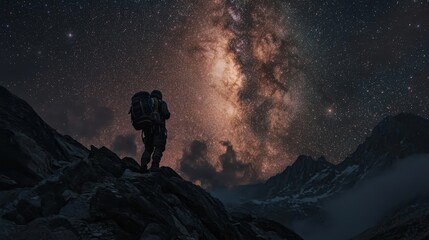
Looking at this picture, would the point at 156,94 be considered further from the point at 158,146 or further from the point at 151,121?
the point at 158,146

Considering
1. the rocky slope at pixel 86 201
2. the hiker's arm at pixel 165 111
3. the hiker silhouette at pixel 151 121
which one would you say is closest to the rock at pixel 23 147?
the rocky slope at pixel 86 201

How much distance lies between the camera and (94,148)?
778 inches

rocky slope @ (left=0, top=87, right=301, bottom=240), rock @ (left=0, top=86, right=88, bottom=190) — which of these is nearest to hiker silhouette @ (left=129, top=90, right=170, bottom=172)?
rocky slope @ (left=0, top=87, right=301, bottom=240)

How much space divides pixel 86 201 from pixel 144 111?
20.1 feet

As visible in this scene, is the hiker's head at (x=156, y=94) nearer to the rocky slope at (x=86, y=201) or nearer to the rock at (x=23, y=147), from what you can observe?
the rocky slope at (x=86, y=201)

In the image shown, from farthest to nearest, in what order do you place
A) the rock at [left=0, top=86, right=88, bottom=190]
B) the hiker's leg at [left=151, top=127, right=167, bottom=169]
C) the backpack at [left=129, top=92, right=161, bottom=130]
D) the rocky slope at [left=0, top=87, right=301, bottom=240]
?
the hiker's leg at [left=151, top=127, right=167, bottom=169], the backpack at [left=129, top=92, right=161, bottom=130], the rock at [left=0, top=86, right=88, bottom=190], the rocky slope at [left=0, top=87, right=301, bottom=240]

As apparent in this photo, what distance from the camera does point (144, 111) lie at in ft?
55.5

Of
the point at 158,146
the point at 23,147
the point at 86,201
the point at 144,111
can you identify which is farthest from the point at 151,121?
the point at 86,201

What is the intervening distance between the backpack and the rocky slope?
7.12ft

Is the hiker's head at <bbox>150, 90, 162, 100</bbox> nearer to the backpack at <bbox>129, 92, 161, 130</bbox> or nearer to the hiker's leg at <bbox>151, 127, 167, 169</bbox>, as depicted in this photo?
the backpack at <bbox>129, 92, 161, 130</bbox>

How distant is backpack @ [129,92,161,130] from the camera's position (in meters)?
16.9

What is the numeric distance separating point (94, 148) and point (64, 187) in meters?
8.14

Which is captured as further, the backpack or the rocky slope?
the backpack

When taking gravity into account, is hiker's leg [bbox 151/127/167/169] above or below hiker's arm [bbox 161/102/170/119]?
below
